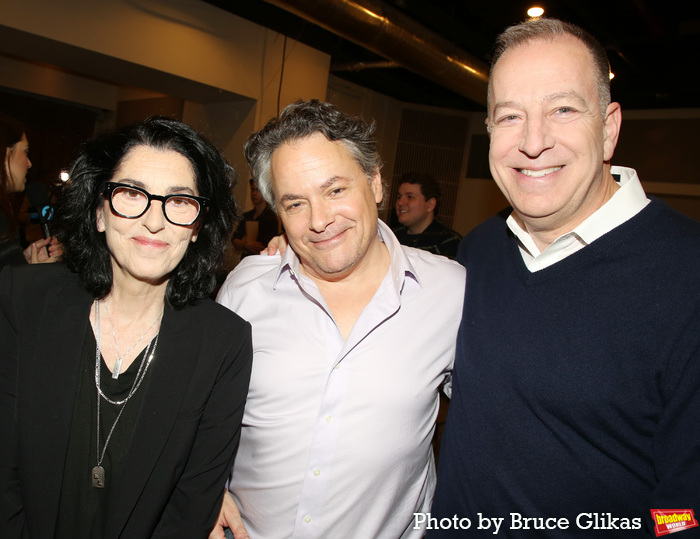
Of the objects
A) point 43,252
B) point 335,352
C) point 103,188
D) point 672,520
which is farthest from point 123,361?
point 43,252

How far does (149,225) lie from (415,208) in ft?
10.9

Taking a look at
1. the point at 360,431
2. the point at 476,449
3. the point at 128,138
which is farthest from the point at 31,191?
the point at 476,449

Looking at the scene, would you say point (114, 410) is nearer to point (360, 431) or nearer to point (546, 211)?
point (360, 431)

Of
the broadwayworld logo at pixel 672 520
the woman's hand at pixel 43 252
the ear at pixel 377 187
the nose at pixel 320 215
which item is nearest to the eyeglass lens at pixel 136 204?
the nose at pixel 320 215

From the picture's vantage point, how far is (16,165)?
9.08 feet

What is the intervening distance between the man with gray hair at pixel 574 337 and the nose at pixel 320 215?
593mm

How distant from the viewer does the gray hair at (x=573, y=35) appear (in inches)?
54.3

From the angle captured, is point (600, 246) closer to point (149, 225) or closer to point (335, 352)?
point (335, 352)

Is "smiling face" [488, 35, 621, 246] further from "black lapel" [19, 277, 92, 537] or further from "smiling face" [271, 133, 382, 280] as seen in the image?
"black lapel" [19, 277, 92, 537]

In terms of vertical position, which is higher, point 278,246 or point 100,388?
point 278,246

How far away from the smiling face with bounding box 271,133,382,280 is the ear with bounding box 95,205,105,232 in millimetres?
616

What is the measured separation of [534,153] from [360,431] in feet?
3.46

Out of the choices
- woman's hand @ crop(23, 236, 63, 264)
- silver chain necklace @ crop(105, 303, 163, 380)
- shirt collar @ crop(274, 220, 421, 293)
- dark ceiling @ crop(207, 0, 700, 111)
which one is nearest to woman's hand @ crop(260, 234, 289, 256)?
shirt collar @ crop(274, 220, 421, 293)

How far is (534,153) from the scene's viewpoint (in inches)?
53.7
